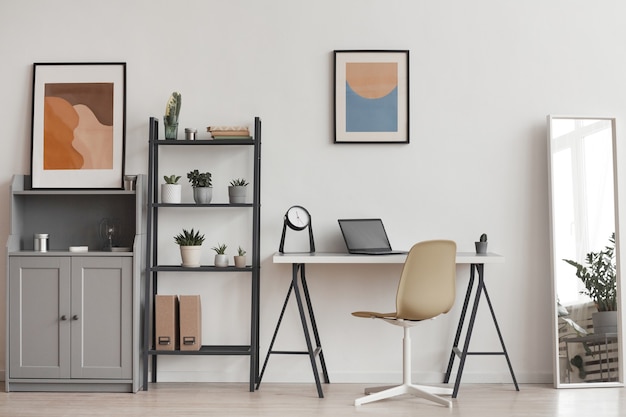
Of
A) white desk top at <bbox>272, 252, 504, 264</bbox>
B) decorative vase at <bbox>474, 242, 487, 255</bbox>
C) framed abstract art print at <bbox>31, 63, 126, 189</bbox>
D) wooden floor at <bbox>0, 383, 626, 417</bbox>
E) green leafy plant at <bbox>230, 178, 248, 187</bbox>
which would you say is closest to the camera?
wooden floor at <bbox>0, 383, 626, 417</bbox>

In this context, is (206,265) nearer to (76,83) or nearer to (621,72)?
(76,83)

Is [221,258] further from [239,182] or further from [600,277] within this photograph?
[600,277]

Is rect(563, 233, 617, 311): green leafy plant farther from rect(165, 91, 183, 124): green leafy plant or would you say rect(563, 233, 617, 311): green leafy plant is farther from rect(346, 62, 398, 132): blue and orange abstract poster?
rect(165, 91, 183, 124): green leafy plant

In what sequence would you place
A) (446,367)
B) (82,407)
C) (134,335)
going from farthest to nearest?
1. (446,367)
2. (134,335)
3. (82,407)

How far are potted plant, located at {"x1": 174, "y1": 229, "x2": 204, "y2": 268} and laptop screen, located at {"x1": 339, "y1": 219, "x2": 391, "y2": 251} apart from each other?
3.20 feet

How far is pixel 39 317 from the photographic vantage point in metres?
4.56

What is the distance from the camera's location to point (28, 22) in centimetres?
499

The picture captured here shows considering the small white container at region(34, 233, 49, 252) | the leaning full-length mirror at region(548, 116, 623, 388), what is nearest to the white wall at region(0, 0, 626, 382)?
the leaning full-length mirror at region(548, 116, 623, 388)

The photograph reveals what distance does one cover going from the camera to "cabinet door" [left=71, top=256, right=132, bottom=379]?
4.54 meters

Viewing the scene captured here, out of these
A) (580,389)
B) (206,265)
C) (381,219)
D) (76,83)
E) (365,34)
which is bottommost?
(580,389)

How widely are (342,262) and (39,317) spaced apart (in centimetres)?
201

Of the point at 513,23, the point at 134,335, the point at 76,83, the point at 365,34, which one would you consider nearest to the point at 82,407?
the point at 134,335

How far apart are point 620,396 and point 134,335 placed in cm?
312

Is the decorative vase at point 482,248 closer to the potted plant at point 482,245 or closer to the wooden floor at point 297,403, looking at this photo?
the potted plant at point 482,245
